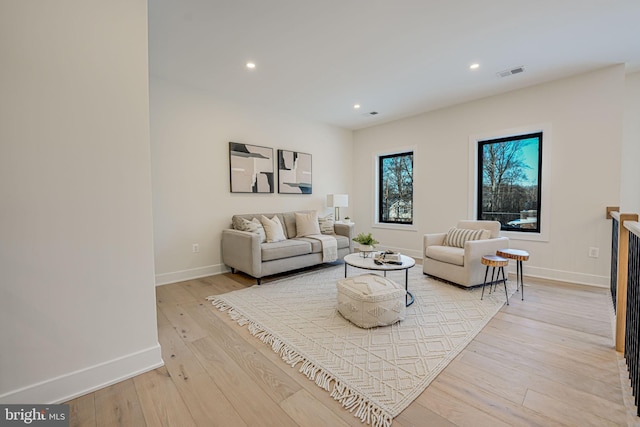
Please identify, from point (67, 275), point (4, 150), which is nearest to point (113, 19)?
point (4, 150)

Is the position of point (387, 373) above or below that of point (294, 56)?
below

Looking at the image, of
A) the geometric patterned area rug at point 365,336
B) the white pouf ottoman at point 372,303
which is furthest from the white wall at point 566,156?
the white pouf ottoman at point 372,303

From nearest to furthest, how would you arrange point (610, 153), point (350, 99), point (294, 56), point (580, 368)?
1. point (580, 368)
2. point (294, 56)
3. point (610, 153)
4. point (350, 99)

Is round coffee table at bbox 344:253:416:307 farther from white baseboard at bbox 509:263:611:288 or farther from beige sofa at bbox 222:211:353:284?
white baseboard at bbox 509:263:611:288

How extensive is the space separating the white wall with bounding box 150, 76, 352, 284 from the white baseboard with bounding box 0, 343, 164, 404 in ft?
6.62

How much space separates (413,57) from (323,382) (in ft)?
10.7

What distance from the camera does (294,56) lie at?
116 inches

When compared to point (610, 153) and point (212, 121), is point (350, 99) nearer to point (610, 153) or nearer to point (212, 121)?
point (212, 121)

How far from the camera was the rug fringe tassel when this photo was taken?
1.36m

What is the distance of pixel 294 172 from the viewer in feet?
16.1

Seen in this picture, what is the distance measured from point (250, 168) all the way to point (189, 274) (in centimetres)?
184

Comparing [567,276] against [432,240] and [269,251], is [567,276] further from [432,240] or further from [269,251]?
[269,251]

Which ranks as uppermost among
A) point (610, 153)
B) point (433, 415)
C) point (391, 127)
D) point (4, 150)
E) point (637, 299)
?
point (391, 127)

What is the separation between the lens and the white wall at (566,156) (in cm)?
323
